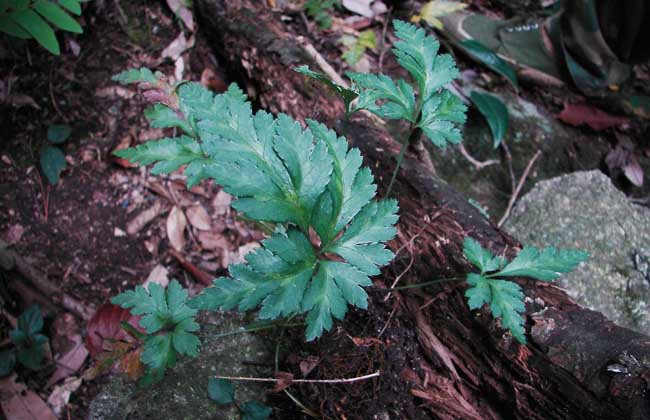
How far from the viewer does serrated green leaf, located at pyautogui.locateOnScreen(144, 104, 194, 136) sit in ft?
4.94

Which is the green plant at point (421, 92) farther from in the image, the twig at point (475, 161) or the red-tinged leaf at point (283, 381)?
the twig at point (475, 161)

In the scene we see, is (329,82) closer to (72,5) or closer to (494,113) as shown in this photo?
(72,5)

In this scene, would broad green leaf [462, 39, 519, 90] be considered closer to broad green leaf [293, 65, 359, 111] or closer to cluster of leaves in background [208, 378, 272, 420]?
broad green leaf [293, 65, 359, 111]

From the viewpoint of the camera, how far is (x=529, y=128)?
292 cm

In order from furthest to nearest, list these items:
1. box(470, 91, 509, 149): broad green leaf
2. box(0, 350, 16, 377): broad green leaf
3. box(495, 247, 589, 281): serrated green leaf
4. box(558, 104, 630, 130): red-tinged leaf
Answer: box(558, 104, 630, 130): red-tinged leaf, box(470, 91, 509, 149): broad green leaf, box(0, 350, 16, 377): broad green leaf, box(495, 247, 589, 281): serrated green leaf

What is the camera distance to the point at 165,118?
59.6 inches

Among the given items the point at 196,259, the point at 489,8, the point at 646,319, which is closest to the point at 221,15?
the point at 196,259

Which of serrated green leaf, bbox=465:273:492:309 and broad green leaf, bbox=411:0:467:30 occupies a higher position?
broad green leaf, bbox=411:0:467:30

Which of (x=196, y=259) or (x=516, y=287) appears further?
(x=196, y=259)

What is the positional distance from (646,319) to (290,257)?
1.69m

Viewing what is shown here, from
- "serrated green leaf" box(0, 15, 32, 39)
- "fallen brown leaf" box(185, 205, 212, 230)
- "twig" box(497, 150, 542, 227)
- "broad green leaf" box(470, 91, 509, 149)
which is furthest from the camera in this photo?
"broad green leaf" box(470, 91, 509, 149)

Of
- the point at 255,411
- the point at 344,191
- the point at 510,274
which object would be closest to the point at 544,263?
the point at 510,274

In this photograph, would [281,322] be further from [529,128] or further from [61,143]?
[529,128]

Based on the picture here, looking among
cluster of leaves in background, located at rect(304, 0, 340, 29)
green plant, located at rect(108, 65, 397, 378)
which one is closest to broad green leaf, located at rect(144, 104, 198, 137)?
green plant, located at rect(108, 65, 397, 378)
